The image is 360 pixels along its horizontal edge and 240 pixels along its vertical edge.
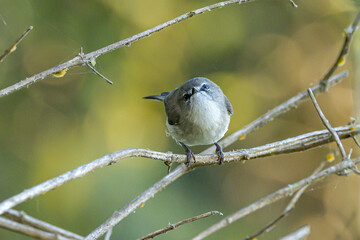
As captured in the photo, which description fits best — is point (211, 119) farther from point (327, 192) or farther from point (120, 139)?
point (327, 192)

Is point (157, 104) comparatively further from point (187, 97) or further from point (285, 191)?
point (285, 191)

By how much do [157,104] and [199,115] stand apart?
2389 millimetres

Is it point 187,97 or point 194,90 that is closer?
point 194,90

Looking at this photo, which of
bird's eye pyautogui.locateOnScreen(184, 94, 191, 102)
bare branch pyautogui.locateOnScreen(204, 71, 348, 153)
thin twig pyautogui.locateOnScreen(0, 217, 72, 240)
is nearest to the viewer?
thin twig pyautogui.locateOnScreen(0, 217, 72, 240)

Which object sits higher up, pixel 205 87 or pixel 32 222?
pixel 205 87

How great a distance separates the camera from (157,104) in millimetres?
5488

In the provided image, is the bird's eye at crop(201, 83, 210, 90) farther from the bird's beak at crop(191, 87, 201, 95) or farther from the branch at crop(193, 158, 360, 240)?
the branch at crop(193, 158, 360, 240)

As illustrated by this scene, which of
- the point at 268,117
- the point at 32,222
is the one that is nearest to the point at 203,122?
the point at 268,117

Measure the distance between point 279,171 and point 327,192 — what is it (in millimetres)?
725

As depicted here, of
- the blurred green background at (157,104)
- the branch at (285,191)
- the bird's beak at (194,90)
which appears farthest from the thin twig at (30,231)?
the blurred green background at (157,104)

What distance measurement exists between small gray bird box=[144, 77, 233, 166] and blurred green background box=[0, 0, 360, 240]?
5.16 ft

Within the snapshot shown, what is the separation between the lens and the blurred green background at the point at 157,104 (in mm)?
4711

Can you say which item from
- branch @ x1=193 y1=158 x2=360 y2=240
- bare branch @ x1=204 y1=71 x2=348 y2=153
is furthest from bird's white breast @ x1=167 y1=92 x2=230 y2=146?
branch @ x1=193 y1=158 x2=360 y2=240

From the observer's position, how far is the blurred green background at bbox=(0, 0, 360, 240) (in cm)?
471
